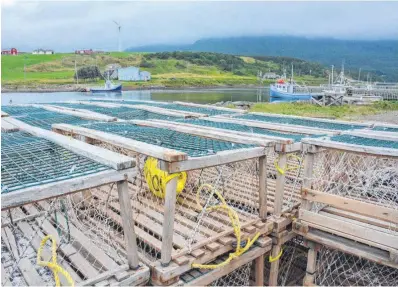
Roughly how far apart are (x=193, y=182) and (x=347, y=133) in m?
2.62

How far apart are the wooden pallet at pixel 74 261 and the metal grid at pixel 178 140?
4.32 ft

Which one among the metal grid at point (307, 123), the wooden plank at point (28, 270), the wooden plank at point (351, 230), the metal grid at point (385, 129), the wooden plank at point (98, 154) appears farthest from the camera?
the metal grid at point (307, 123)

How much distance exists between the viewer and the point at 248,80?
88.9m

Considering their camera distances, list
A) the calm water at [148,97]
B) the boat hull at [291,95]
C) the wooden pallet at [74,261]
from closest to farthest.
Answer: the wooden pallet at [74,261] < the calm water at [148,97] < the boat hull at [291,95]

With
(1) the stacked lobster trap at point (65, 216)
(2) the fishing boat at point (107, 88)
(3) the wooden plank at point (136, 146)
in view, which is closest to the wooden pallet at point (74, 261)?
(1) the stacked lobster trap at point (65, 216)

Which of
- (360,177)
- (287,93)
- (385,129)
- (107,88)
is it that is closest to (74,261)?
(360,177)

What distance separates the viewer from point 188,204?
5.30 metres

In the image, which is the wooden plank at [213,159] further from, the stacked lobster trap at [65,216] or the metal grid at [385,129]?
the metal grid at [385,129]

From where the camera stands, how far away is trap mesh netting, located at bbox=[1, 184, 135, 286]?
3695 millimetres

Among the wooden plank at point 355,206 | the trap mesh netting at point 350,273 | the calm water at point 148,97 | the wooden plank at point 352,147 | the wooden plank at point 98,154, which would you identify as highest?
the wooden plank at point 98,154

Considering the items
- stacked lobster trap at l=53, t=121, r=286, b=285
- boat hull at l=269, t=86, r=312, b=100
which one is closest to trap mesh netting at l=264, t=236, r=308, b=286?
stacked lobster trap at l=53, t=121, r=286, b=285

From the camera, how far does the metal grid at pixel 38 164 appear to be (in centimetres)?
283

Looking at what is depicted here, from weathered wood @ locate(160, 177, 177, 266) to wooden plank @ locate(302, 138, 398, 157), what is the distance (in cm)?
207

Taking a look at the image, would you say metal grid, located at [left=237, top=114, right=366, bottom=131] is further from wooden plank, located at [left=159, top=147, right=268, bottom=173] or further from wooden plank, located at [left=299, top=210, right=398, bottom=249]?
wooden plank, located at [left=159, top=147, right=268, bottom=173]
